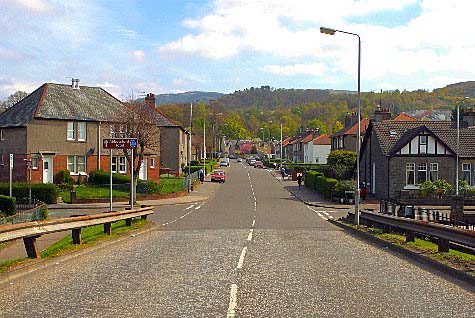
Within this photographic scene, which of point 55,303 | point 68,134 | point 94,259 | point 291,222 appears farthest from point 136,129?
point 55,303

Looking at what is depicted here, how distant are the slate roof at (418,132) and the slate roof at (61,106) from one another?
19.9m

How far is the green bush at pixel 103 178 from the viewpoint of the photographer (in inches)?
1881

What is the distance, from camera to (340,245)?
1680 cm

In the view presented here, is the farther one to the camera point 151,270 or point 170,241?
point 170,241

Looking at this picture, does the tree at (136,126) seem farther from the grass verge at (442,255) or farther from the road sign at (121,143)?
the grass verge at (442,255)

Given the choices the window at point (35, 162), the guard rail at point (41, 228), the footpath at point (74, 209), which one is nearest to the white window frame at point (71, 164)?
the window at point (35, 162)

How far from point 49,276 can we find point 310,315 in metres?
5.64

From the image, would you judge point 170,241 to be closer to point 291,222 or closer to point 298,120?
point 291,222

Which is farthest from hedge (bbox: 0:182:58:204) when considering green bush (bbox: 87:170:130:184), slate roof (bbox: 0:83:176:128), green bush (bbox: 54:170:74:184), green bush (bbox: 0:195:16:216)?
slate roof (bbox: 0:83:176:128)

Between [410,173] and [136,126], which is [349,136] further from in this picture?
[136,126]

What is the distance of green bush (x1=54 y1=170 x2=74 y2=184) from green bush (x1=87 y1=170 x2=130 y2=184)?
172 cm

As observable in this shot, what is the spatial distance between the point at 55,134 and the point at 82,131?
8.90 feet

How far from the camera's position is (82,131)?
5119 centimetres

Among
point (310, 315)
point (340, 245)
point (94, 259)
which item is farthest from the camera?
point (340, 245)
